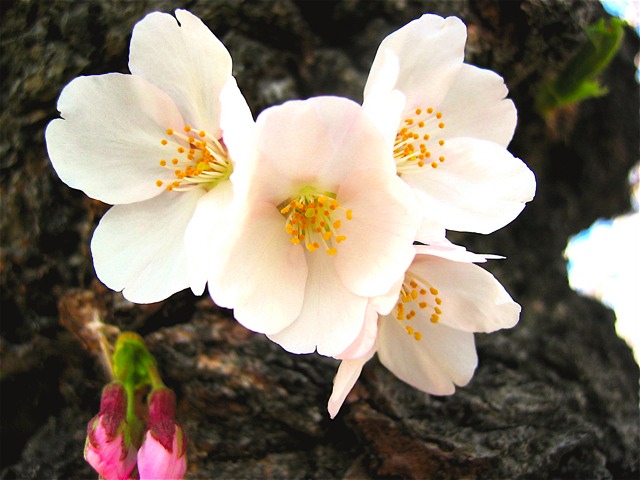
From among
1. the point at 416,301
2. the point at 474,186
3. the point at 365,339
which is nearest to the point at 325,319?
the point at 365,339

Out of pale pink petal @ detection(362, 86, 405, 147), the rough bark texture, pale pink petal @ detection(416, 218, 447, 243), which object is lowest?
the rough bark texture

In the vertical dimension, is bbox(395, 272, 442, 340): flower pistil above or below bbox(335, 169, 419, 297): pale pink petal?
below

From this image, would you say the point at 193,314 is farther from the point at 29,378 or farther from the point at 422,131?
the point at 422,131

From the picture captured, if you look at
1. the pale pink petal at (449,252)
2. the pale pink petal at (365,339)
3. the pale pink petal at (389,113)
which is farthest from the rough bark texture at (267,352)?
the pale pink petal at (389,113)

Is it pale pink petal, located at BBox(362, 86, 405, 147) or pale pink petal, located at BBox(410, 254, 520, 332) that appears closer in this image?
pale pink petal, located at BBox(362, 86, 405, 147)

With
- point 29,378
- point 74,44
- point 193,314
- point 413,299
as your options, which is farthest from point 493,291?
point 29,378

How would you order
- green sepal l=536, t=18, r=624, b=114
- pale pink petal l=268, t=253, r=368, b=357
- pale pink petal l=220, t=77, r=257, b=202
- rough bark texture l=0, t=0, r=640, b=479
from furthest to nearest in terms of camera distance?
green sepal l=536, t=18, r=624, b=114
rough bark texture l=0, t=0, r=640, b=479
pale pink petal l=268, t=253, r=368, b=357
pale pink petal l=220, t=77, r=257, b=202

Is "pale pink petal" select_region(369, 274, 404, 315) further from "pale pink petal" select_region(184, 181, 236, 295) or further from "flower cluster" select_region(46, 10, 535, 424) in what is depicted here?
"pale pink petal" select_region(184, 181, 236, 295)

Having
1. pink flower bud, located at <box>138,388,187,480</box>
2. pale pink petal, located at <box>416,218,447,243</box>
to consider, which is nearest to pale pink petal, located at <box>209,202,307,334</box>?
pale pink petal, located at <box>416,218,447,243</box>
